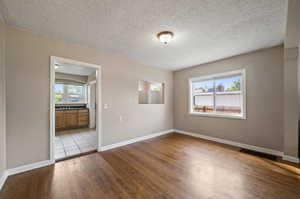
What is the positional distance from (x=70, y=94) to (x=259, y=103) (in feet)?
23.8

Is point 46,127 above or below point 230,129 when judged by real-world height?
above

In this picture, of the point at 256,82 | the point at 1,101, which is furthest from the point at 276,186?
the point at 1,101

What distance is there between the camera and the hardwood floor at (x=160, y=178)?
1.59 m

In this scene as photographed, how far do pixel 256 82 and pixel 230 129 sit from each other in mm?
1423

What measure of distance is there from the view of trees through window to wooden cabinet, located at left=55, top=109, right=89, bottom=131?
190 inches

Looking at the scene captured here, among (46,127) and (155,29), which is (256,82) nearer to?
(155,29)

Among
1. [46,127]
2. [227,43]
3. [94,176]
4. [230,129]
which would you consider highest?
[227,43]

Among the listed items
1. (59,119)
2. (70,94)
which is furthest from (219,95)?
(70,94)

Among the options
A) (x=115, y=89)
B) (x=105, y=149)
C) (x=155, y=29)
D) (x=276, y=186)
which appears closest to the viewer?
(x=276, y=186)

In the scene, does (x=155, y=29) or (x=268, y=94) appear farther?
(x=268, y=94)

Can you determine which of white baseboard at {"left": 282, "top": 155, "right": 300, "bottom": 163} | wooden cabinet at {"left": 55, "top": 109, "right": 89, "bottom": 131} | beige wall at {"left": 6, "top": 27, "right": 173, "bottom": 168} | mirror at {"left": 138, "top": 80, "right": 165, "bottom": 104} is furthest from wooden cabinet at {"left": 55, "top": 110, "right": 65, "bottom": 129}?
white baseboard at {"left": 282, "top": 155, "right": 300, "bottom": 163}

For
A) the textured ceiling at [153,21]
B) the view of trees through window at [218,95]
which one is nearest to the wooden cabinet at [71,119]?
the textured ceiling at [153,21]

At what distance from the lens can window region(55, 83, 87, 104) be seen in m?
5.51

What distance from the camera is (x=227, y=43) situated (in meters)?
2.64
